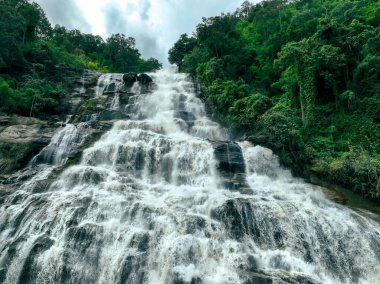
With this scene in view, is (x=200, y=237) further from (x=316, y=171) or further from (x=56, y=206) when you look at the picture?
(x=316, y=171)

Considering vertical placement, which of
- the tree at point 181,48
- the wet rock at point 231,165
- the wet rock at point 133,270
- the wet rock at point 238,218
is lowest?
the wet rock at point 133,270

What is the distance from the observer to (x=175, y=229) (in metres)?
14.6

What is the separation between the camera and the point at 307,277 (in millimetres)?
12680

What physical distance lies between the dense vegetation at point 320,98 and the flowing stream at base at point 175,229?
120 inches

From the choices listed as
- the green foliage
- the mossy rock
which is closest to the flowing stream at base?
the mossy rock

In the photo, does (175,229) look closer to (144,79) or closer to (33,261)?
(33,261)

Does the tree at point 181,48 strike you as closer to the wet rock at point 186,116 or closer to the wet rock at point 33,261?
the wet rock at point 186,116

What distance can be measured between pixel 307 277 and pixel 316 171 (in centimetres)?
1049

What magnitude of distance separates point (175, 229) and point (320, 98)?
18.6 m

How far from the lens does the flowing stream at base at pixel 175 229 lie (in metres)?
13.2

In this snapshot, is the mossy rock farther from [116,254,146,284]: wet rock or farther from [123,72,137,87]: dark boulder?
[123,72,137,87]: dark boulder

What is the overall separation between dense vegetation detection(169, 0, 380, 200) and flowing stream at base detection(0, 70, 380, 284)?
3046mm

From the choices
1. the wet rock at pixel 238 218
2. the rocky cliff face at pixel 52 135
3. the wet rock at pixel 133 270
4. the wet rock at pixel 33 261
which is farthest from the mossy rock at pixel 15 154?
the wet rock at pixel 238 218

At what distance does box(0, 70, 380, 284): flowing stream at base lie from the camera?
13.2m
